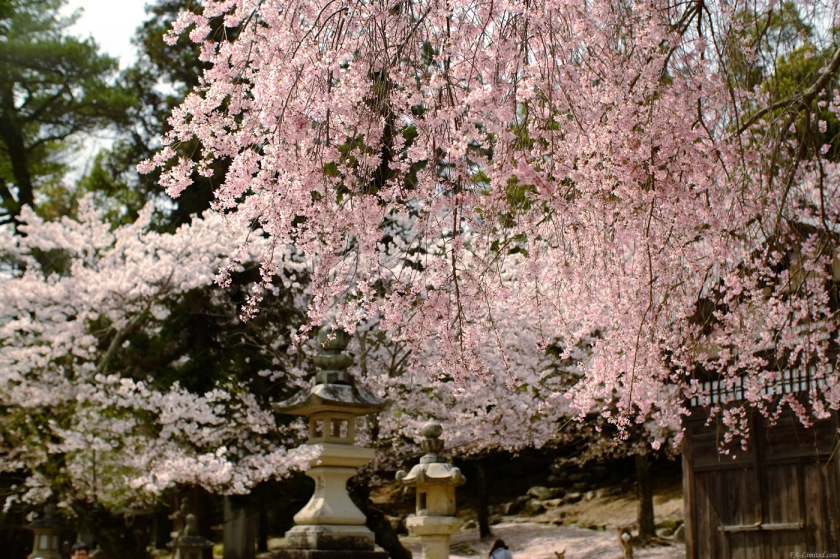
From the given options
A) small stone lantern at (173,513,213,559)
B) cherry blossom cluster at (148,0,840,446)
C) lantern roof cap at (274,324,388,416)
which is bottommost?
small stone lantern at (173,513,213,559)

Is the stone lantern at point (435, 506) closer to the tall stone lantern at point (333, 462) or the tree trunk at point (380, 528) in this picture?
the tall stone lantern at point (333, 462)

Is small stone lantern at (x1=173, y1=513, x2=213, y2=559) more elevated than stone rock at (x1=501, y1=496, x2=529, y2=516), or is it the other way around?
small stone lantern at (x1=173, y1=513, x2=213, y2=559)

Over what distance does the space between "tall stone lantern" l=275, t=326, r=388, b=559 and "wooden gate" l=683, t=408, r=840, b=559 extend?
3.27 meters

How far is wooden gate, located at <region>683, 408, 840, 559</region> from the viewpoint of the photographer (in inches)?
311

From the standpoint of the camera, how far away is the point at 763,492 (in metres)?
8.38

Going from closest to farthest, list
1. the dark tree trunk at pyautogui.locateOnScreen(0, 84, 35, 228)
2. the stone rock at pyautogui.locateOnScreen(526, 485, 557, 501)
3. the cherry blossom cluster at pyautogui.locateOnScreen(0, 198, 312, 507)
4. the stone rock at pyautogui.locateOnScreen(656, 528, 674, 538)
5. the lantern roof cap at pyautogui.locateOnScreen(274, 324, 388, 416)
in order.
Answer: the lantern roof cap at pyautogui.locateOnScreen(274, 324, 388, 416), the cherry blossom cluster at pyautogui.locateOnScreen(0, 198, 312, 507), the stone rock at pyautogui.locateOnScreen(656, 528, 674, 538), the dark tree trunk at pyautogui.locateOnScreen(0, 84, 35, 228), the stone rock at pyautogui.locateOnScreen(526, 485, 557, 501)

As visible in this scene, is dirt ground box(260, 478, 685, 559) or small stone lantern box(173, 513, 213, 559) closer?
small stone lantern box(173, 513, 213, 559)

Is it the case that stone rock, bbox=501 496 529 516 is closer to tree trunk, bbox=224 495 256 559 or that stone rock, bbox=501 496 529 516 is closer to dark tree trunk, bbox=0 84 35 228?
tree trunk, bbox=224 495 256 559

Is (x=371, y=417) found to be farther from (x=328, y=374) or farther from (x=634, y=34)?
(x=634, y=34)

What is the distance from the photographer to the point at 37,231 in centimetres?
1316

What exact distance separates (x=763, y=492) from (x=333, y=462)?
13.8ft

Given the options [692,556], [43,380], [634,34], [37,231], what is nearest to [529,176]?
[634,34]

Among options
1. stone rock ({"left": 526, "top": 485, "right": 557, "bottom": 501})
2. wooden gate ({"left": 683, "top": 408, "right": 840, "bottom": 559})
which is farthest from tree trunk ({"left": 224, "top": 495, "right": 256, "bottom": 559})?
wooden gate ({"left": 683, "top": 408, "right": 840, "bottom": 559})

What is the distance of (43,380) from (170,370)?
253cm
